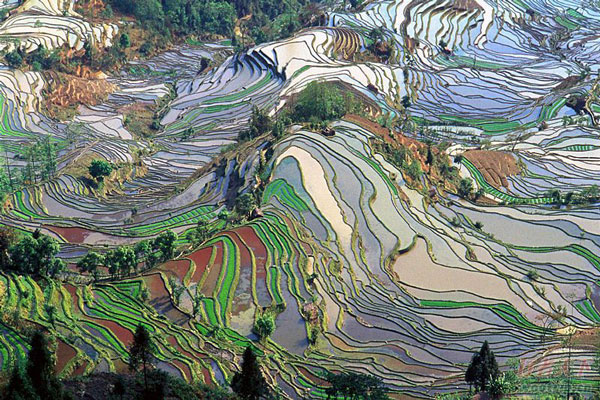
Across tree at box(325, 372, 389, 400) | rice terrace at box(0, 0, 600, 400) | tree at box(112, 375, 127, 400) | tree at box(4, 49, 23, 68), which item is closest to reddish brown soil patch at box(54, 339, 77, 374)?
rice terrace at box(0, 0, 600, 400)

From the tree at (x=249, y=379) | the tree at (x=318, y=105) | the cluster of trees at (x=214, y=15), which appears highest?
the cluster of trees at (x=214, y=15)

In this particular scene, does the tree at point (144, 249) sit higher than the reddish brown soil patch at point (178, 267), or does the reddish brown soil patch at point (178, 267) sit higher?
the tree at point (144, 249)

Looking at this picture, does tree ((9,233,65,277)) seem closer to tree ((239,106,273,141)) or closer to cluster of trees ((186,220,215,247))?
cluster of trees ((186,220,215,247))

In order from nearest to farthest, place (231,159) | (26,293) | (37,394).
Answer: (37,394)
(26,293)
(231,159)

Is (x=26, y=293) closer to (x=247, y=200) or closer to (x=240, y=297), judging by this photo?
(x=240, y=297)

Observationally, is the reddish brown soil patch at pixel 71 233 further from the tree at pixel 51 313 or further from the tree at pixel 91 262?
the tree at pixel 51 313

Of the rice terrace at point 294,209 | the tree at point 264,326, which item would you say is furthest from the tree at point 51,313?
the tree at point 264,326

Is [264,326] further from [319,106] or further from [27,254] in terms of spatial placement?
[319,106]

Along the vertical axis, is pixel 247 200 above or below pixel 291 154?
below

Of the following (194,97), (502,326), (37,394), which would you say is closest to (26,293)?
(37,394)
